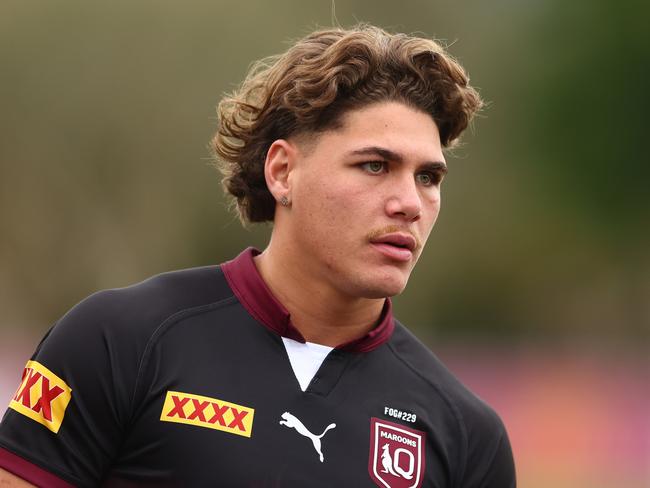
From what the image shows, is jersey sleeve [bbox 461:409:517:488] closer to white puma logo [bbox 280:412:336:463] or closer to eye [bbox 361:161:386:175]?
white puma logo [bbox 280:412:336:463]

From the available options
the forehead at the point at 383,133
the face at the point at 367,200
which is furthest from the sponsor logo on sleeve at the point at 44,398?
the forehead at the point at 383,133

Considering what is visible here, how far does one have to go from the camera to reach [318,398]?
4.16 meters

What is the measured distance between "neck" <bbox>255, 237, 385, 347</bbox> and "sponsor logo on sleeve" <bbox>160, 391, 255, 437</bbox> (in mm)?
432

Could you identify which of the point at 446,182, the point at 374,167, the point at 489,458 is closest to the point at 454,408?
the point at 489,458

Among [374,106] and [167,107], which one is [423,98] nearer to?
[374,106]

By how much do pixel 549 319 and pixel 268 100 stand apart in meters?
32.1

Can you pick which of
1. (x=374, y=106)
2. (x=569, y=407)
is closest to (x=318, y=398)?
(x=374, y=106)

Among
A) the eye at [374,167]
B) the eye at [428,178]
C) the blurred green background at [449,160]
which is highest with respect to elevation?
the blurred green background at [449,160]

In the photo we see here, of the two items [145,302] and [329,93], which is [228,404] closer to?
[145,302]

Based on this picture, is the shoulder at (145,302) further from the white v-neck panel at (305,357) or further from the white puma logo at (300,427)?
the white puma logo at (300,427)

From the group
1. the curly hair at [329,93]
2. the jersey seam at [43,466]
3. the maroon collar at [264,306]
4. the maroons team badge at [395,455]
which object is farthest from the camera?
the curly hair at [329,93]

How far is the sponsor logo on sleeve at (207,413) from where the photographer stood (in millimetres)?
3922

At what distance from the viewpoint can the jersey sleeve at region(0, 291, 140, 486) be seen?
3842mm

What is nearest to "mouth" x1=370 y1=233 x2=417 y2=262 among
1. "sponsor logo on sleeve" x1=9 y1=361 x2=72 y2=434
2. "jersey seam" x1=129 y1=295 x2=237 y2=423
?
"jersey seam" x1=129 y1=295 x2=237 y2=423
